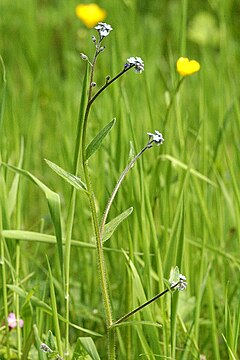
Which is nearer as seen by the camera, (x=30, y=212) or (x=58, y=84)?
(x=30, y=212)

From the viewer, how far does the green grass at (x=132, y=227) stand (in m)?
1.29

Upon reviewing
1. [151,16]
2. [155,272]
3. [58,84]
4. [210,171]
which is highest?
[151,16]

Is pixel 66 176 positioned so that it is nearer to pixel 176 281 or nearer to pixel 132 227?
pixel 176 281

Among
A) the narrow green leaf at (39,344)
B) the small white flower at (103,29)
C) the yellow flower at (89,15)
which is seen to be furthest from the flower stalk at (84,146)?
the yellow flower at (89,15)

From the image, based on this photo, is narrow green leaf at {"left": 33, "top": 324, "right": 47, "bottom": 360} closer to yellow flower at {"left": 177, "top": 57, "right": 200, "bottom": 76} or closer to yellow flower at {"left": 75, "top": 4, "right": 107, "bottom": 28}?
yellow flower at {"left": 177, "top": 57, "right": 200, "bottom": 76}

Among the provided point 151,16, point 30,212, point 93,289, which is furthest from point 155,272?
point 151,16

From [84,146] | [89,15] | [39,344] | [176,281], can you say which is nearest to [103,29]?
[84,146]

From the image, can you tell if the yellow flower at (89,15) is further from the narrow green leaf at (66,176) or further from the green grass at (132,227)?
the narrow green leaf at (66,176)

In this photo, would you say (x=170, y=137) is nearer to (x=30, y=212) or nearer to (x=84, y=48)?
(x=30, y=212)

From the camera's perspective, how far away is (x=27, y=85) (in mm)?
2957

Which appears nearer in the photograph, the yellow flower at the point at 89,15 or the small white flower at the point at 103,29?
the small white flower at the point at 103,29

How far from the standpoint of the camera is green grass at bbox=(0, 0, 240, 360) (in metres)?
1.29

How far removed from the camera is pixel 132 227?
4.90 feet

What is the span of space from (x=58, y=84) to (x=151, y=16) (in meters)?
0.95
